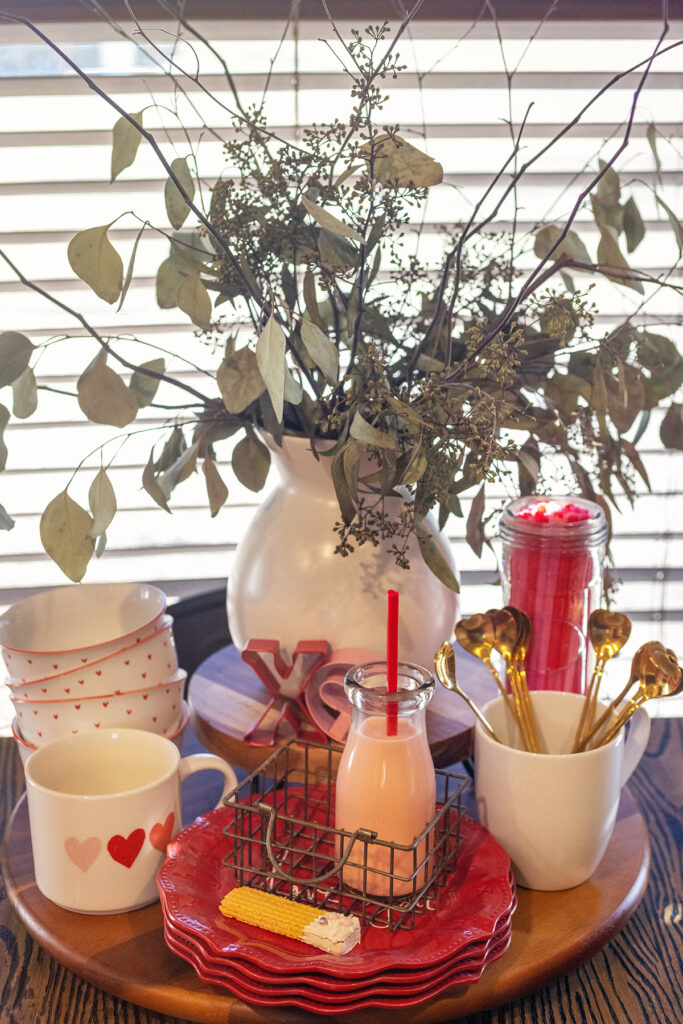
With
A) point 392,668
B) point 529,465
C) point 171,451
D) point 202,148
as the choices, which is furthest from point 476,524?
point 202,148

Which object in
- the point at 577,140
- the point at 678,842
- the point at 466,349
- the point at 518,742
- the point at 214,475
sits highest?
the point at 577,140

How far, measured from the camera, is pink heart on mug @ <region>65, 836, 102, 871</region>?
692 mm

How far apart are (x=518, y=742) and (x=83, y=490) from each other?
3.11 ft

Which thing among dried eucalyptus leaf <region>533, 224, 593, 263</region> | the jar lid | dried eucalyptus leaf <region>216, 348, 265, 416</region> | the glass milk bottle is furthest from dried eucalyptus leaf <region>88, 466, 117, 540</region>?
dried eucalyptus leaf <region>533, 224, 593, 263</region>

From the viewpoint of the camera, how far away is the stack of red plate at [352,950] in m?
0.59

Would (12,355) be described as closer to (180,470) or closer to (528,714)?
(180,470)

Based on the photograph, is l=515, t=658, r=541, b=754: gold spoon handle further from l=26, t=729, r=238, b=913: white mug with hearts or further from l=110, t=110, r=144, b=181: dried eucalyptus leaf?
l=110, t=110, r=144, b=181: dried eucalyptus leaf

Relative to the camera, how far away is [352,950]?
621mm

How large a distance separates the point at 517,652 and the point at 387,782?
0.18 m

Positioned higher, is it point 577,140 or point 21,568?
point 577,140

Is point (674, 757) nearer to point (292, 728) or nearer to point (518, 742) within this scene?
Answer: point (518, 742)

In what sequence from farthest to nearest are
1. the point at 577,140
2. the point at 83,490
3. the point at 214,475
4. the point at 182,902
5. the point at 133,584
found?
the point at 83,490, the point at 577,140, the point at 133,584, the point at 214,475, the point at 182,902

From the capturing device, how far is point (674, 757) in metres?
1.02

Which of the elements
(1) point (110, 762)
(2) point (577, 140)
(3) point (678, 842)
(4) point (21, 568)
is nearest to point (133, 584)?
(1) point (110, 762)
